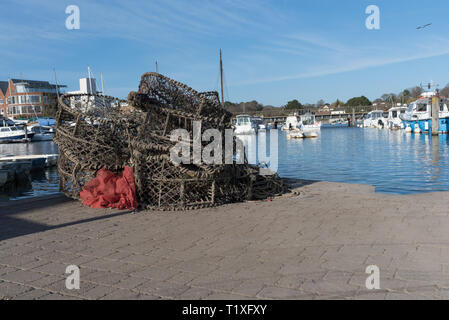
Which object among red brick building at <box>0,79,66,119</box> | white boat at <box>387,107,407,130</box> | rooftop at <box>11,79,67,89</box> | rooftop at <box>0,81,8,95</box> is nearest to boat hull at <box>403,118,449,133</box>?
white boat at <box>387,107,407,130</box>

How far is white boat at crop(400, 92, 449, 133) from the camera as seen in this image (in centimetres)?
3809

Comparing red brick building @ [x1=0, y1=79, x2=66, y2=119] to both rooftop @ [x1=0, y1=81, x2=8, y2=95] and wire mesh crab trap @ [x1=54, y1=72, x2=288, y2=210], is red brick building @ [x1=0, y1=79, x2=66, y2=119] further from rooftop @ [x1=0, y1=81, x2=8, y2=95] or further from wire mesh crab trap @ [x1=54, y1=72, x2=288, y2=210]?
wire mesh crab trap @ [x1=54, y1=72, x2=288, y2=210]

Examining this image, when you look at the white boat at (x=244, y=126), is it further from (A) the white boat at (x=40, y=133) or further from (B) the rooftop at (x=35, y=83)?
(B) the rooftop at (x=35, y=83)

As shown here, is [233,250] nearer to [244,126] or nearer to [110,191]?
[110,191]

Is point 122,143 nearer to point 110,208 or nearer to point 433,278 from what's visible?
point 110,208

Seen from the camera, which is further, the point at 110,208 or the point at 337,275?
the point at 110,208

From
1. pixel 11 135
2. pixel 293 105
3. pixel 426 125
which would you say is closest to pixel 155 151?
pixel 426 125

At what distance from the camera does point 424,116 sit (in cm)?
4112

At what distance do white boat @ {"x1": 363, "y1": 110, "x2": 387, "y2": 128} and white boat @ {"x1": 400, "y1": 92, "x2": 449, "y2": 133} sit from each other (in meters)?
17.7

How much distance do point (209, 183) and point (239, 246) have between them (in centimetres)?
245

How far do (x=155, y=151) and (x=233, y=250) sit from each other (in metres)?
3.04

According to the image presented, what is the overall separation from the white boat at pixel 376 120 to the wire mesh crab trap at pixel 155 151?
5922 centimetres

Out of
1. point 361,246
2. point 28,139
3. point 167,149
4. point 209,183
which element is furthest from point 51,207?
point 28,139

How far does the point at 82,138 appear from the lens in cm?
746
